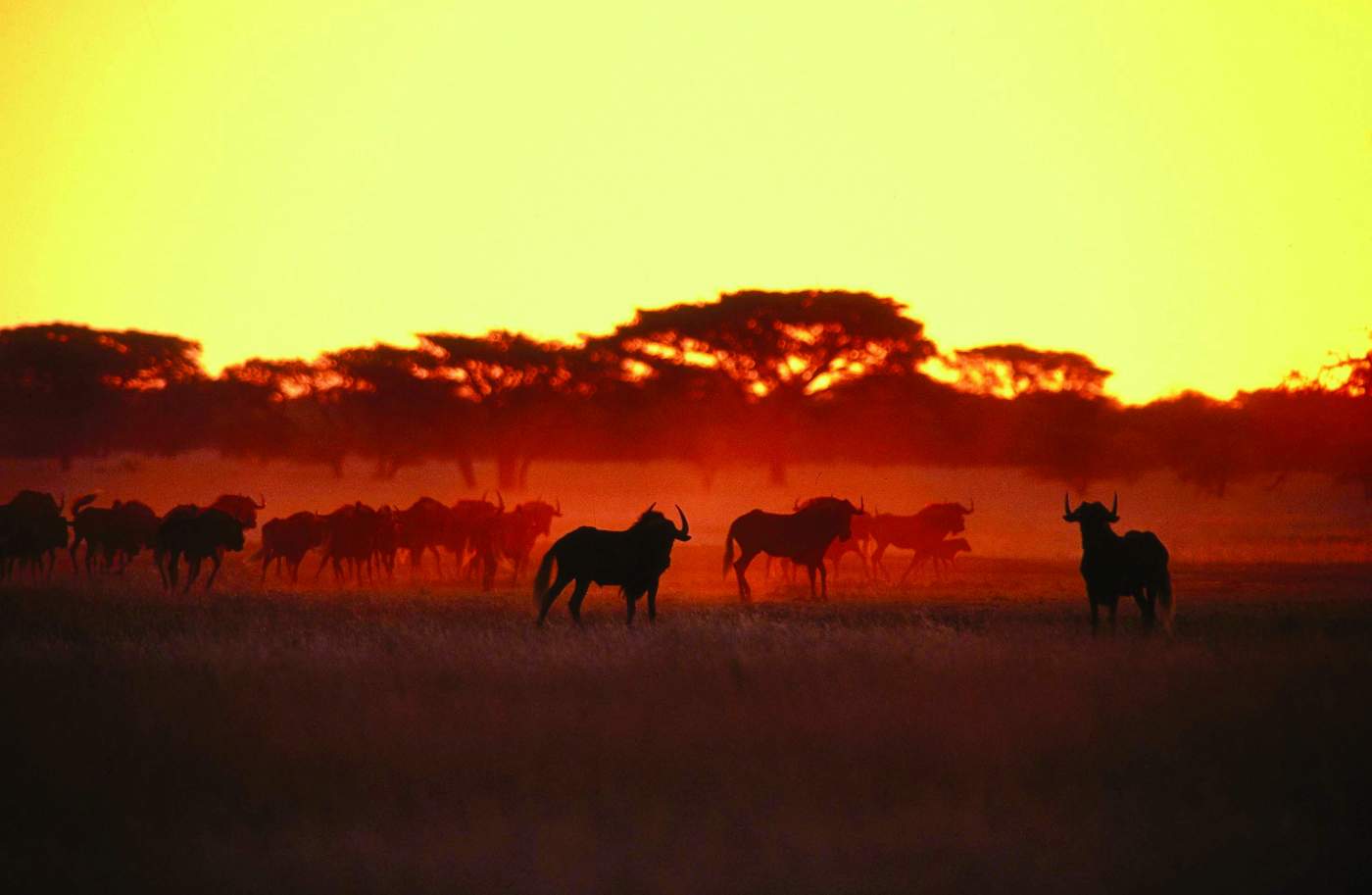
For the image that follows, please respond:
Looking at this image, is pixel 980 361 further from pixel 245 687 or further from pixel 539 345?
pixel 245 687

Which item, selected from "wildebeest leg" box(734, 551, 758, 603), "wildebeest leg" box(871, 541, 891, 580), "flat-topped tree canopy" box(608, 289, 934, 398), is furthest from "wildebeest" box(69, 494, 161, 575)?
"flat-topped tree canopy" box(608, 289, 934, 398)

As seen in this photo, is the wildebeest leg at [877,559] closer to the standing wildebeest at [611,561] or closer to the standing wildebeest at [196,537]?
the standing wildebeest at [611,561]

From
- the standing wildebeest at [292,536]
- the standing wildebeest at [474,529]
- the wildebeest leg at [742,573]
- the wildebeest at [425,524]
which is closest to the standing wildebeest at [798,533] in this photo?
the wildebeest leg at [742,573]

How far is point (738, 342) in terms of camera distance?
5872 cm

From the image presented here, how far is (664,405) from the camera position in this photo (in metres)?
60.8

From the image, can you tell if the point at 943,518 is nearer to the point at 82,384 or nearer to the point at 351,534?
the point at 351,534

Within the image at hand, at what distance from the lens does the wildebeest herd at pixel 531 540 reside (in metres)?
17.8

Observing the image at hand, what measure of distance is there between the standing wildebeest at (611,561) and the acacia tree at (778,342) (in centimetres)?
3979

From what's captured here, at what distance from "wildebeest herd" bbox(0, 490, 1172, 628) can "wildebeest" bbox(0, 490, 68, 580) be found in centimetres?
2

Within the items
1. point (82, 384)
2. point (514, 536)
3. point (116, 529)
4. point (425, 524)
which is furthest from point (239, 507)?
point (82, 384)

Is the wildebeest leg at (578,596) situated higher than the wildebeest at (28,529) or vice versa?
the wildebeest at (28,529)

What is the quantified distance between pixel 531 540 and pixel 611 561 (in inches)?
469

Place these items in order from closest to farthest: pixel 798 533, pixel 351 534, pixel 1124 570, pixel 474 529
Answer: pixel 1124 570 < pixel 798 533 < pixel 351 534 < pixel 474 529

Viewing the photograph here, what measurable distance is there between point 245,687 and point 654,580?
22.5 feet
